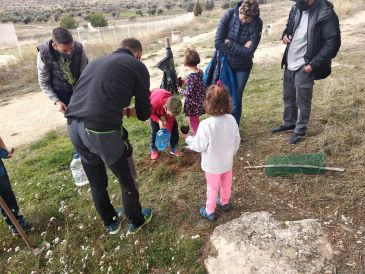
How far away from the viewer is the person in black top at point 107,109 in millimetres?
2275

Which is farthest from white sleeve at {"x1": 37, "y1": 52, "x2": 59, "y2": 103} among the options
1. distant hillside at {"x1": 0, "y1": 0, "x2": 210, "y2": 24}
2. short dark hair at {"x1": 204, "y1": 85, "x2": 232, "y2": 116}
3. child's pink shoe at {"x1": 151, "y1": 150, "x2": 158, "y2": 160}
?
distant hillside at {"x1": 0, "y1": 0, "x2": 210, "y2": 24}

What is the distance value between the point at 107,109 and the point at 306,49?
262 centimetres

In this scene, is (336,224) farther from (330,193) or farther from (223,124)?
(223,124)

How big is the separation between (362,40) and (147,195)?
436 inches

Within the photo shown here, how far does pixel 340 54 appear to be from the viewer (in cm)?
930

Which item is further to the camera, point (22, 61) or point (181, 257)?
point (22, 61)

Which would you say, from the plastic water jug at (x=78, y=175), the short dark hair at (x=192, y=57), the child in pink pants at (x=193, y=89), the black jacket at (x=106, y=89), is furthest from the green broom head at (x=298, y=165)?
the plastic water jug at (x=78, y=175)

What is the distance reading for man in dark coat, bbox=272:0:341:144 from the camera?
340cm

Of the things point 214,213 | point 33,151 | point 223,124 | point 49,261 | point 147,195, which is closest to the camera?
point 223,124

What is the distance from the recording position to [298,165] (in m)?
3.42

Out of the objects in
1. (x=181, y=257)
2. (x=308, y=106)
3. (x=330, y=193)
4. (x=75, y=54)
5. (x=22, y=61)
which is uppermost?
(x=75, y=54)

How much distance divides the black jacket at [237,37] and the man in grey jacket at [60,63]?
5.79ft

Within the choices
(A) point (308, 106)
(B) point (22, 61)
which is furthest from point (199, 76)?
(B) point (22, 61)

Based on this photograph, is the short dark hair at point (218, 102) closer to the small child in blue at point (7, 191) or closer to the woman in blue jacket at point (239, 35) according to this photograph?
the woman in blue jacket at point (239, 35)
